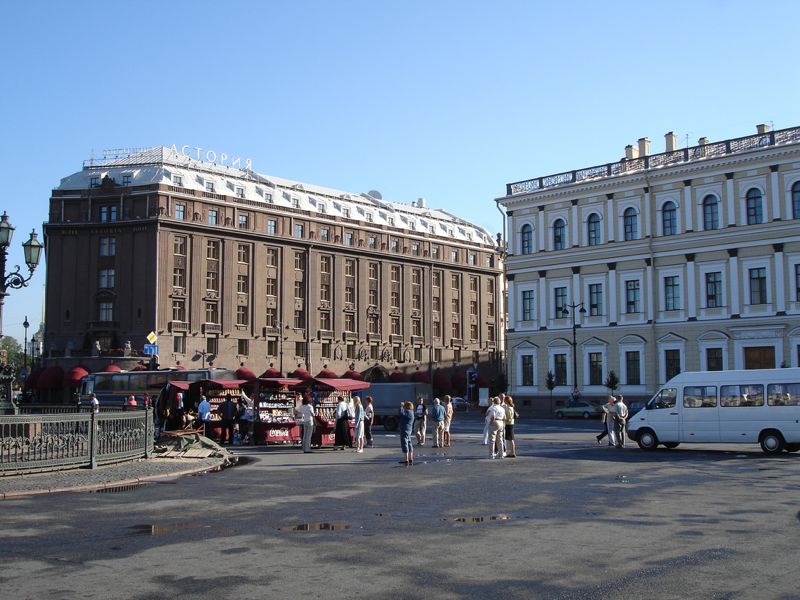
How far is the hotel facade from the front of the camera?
54031 millimetres

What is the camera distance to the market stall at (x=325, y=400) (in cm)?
3086

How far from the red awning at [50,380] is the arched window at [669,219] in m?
50.6

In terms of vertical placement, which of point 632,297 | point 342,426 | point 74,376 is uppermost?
point 632,297

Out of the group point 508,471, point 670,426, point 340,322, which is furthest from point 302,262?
point 508,471

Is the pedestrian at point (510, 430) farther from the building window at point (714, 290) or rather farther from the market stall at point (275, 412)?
the building window at point (714, 290)

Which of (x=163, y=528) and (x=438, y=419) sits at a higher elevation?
(x=438, y=419)

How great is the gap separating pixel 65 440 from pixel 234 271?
204 ft

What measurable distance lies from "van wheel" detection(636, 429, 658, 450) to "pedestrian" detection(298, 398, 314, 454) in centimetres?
1101

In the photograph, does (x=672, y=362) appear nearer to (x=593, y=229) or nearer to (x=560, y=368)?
(x=560, y=368)

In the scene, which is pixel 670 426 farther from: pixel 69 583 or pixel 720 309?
pixel 720 309

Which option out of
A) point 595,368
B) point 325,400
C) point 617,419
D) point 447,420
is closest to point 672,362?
point 595,368

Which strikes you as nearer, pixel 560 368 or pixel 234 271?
pixel 560 368

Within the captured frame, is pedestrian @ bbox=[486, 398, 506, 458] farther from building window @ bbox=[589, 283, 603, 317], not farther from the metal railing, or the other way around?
building window @ bbox=[589, 283, 603, 317]

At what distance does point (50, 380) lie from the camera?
7288 centimetres
